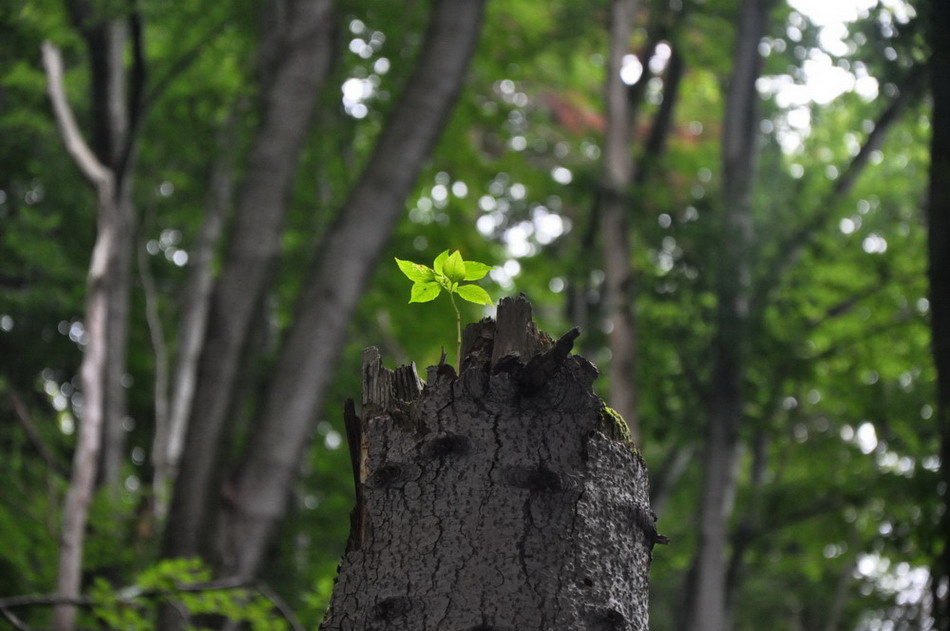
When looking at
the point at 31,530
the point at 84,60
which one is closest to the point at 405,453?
the point at 31,530

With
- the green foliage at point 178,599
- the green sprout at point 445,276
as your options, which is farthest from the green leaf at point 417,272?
the green foliage at point 178,599

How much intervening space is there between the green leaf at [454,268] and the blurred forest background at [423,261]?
291 cm

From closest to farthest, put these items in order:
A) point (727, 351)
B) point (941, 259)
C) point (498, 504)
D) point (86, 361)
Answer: point (498, 504), point (941, 259), point (86, 361), point (727, 351)

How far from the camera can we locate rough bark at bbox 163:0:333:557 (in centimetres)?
612

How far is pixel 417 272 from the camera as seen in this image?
182 cm

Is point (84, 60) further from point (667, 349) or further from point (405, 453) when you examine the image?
point (405, 453)

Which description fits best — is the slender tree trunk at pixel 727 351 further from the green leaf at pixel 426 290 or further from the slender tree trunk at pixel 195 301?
the green leaf at pixel 426 290

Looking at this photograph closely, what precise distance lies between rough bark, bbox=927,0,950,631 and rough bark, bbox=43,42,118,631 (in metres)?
4.12

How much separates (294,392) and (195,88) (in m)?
6.69

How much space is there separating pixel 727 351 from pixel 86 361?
5.20 m

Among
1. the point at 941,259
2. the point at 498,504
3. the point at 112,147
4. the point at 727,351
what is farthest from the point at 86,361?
the point at 727,351

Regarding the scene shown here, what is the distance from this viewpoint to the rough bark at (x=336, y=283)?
19.3 feet

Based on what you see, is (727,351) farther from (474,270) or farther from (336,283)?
(474,270)

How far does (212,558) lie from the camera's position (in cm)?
579
